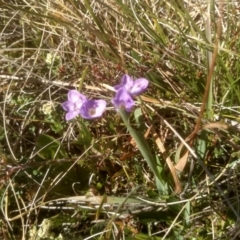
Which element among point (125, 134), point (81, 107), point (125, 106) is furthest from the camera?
point (125, 134)

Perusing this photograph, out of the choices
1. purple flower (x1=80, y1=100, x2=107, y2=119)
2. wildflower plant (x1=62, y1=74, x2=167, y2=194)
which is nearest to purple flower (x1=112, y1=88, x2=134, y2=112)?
wildflower plant (x1=62, y1=74, x2=167, y2=194)

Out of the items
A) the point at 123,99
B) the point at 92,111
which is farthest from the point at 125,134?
the point at 123,99

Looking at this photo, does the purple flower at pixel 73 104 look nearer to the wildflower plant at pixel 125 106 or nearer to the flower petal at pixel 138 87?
the wildflower plant at pixel 125 106

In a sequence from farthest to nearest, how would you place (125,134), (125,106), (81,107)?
(125,134), (81,107), (125,106)

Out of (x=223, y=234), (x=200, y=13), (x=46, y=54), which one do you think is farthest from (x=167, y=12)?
(x=223, y=234)

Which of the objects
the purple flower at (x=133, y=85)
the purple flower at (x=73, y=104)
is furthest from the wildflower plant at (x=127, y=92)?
the purple flower at (x=73, y=104)

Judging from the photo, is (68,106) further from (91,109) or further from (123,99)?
(123,99)
